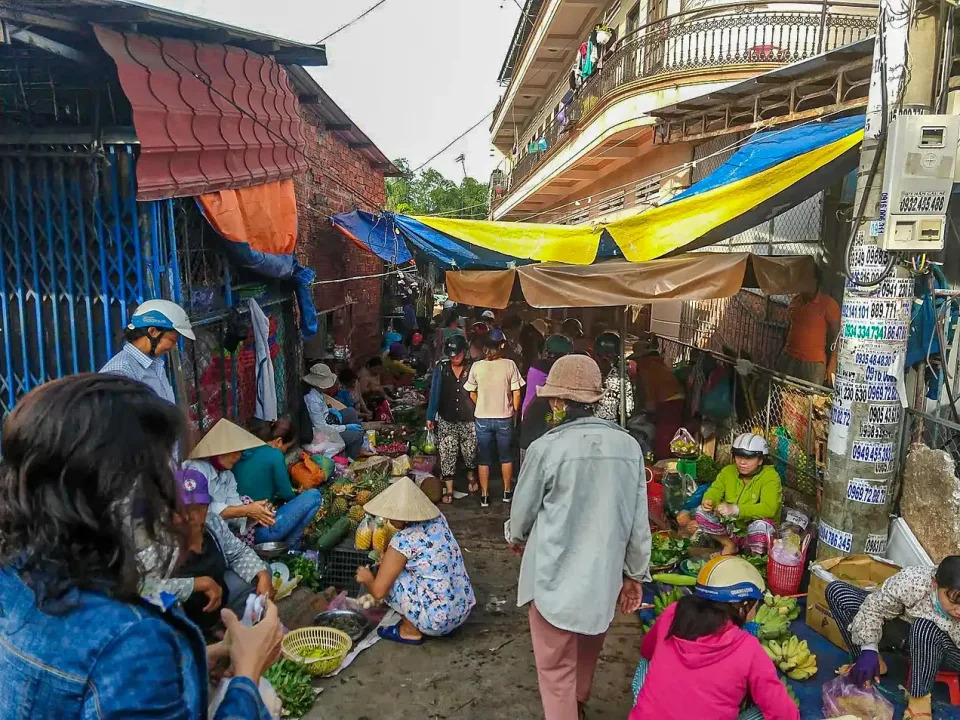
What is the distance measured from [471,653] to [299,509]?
1662 millimetres

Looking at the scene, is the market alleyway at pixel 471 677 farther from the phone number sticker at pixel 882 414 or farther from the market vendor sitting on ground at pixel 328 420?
the market vendor sitting on ground at pixel 328 420

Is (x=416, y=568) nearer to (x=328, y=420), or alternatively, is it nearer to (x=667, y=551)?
(x=667, y=551)

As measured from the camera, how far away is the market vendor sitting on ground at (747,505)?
17.4 ft

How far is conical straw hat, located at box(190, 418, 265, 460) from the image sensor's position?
447 cm

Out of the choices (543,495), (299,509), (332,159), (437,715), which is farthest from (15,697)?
(332,159)

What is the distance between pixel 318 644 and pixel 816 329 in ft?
17.5

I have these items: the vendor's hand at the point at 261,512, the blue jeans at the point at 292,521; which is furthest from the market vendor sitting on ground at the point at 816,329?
the vendor's hand at the point at 261,512

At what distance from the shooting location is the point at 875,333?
4.23 metres

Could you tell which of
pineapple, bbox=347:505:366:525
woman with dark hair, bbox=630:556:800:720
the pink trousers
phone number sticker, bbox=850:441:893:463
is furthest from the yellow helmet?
pineapple, bbox=347:505:366:525

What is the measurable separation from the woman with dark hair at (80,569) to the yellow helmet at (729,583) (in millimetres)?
2312

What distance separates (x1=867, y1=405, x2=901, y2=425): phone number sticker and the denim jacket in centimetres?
428

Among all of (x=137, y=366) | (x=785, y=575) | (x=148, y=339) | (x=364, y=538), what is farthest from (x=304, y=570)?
(x=785, y=575)

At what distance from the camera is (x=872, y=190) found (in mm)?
4148

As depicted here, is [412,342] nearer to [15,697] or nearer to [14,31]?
[14,31]
